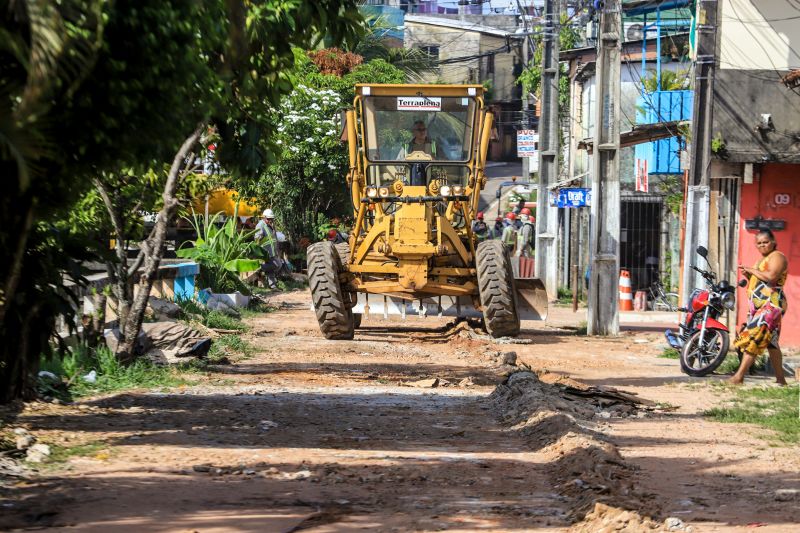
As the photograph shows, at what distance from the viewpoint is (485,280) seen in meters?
17.6

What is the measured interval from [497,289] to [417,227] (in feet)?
4.71

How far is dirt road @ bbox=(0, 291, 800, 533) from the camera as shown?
685 centimetres

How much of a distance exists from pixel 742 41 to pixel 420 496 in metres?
13.6

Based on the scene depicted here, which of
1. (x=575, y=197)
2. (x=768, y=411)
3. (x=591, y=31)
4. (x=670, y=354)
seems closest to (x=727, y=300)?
(x=670, y=354)

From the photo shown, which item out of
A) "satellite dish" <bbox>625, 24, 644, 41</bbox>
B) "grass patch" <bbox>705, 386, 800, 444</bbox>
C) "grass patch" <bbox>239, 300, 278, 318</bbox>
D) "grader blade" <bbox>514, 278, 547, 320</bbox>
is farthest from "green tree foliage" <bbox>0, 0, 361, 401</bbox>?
"satellite dish" <bbox>625, 24, 644, 41</bbox>

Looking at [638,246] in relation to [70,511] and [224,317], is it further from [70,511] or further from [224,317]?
[70,511]

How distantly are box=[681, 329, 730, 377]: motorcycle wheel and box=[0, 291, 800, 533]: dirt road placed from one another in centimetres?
23

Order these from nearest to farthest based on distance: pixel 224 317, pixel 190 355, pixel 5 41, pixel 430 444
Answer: pixel 5 41, pixel 430 444, pixel 190 355, pixel 224 317

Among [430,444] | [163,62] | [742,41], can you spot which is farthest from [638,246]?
[163,62]

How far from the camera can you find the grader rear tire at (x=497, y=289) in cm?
1747

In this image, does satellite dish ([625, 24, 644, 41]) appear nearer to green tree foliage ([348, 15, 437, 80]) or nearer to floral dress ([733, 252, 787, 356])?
green tree foliage ([348, 15, 437, 80])

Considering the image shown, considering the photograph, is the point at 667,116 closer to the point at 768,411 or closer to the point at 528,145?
the point at 528,145

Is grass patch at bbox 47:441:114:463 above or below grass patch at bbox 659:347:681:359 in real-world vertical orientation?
above

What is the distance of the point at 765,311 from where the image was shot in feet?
46.0
